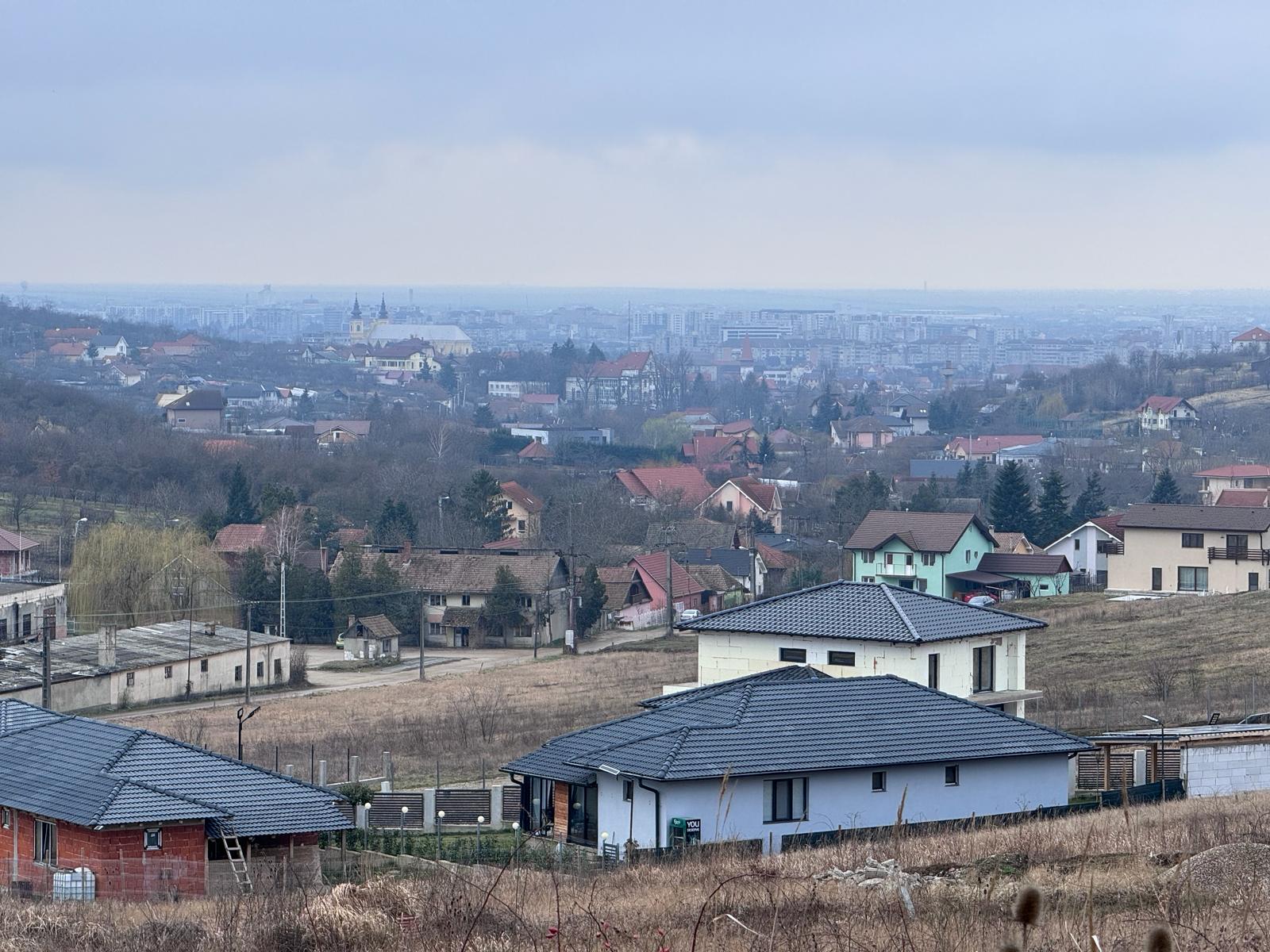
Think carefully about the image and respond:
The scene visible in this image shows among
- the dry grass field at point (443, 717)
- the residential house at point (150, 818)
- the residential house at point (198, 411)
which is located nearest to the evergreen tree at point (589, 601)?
the dry grass field at point (443, 717)

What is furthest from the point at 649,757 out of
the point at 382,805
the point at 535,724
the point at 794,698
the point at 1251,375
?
the point at 1251,375

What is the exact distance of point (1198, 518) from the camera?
155 feet

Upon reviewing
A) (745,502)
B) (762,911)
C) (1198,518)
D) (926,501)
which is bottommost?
(745,502)

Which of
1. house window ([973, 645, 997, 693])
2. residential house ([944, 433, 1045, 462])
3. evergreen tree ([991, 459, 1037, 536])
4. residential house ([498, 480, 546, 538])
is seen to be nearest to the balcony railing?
evergreen tree ([991, 459, 1037, 536])

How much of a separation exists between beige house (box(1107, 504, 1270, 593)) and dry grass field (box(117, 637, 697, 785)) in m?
Answer: 13.4

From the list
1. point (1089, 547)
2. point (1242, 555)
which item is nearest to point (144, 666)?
point (1242, 555)

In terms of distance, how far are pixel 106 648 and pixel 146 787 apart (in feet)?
70.2

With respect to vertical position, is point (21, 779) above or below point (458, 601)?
above

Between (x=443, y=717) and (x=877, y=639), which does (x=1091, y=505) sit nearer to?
(x=443, y=717)

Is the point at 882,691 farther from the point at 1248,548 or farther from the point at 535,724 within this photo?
the point at 1248,548

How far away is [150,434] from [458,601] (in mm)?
40119

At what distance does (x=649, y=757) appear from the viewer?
713 inches

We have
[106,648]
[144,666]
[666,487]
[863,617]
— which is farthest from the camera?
[666,487]

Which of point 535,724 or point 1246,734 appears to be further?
point 535,724
